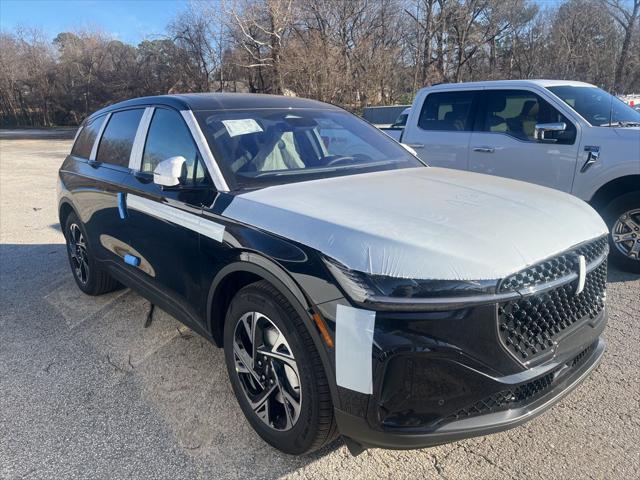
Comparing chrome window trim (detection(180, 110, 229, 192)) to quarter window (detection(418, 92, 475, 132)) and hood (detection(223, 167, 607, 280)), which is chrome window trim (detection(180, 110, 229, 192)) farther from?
quarter window (detection(418, 92, 475, 132))

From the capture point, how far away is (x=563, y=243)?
2.25 m

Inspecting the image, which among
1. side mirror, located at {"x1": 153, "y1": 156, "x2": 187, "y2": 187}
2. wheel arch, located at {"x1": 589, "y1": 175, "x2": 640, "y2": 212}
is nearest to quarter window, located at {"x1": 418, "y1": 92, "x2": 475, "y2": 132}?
wheel arch, located at {"x1": 589, "y1": 175, "x2": 640, "y2": 212}

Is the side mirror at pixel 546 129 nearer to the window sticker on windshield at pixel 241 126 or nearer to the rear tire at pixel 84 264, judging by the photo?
the window sticker on windshield at pixel 241 126

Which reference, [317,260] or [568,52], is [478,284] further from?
[568,52]

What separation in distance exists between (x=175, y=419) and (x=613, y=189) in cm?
490

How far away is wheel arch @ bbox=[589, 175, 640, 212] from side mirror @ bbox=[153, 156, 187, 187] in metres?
4.52

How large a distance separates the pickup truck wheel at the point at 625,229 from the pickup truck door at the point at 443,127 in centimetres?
180

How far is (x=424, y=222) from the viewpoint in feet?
7.25

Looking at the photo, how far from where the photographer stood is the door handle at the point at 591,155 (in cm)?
513

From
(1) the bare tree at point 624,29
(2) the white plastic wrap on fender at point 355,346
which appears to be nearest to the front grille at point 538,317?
(2) the white plastic wrap on fender at point 355,346

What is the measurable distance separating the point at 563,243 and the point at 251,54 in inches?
1212

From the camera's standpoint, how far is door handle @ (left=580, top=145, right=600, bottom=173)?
5.13 metres

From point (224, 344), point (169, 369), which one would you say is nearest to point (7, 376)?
point (169, 369)

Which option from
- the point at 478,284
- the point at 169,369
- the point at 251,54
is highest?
the point at 251,54
